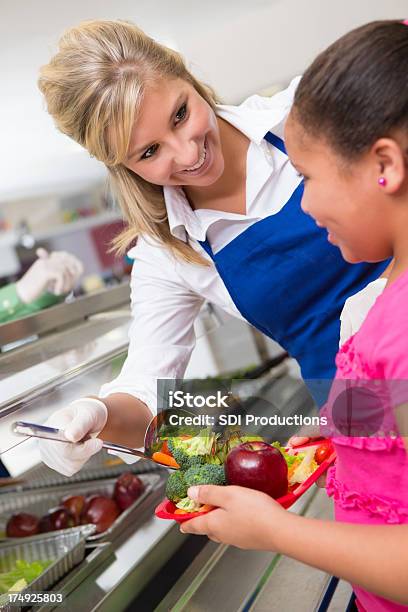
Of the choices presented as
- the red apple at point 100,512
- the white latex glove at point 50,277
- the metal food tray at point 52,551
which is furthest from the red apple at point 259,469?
the white latex glove at point 50,277

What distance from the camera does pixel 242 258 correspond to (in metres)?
1.65

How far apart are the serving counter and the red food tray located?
0.31 ft

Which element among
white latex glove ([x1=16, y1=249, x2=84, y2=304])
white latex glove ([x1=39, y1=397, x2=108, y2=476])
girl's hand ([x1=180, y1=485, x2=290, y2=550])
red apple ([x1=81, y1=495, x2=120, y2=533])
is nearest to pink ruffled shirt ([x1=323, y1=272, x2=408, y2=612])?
girl's hand ([x1=180, y1=485, x2=290, y2=550])

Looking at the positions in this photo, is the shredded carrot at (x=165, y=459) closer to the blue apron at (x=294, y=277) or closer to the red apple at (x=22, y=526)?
the blue apron at (x=294, y=277)

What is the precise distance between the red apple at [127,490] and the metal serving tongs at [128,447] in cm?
84

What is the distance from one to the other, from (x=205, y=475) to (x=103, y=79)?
84 centimetres

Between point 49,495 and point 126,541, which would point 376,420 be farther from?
point 49,495

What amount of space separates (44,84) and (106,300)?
3.75 feet

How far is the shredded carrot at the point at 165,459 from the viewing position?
116 cm

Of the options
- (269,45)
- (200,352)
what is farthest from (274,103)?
(269,45)

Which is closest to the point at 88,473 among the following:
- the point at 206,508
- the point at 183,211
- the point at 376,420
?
the point at 183,211

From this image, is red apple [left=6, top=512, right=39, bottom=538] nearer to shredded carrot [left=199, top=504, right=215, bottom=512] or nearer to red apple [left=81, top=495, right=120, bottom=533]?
red apple [left=81, top=495, right=120, bottom=533]

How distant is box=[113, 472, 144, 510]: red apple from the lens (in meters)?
2.07

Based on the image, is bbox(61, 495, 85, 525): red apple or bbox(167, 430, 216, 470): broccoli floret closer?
bbox(167, 430, 216, 470): broccoli floret
